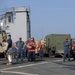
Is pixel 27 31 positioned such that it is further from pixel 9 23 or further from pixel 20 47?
pixel 20 47

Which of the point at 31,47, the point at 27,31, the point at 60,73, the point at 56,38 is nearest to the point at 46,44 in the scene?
the point at 56,38

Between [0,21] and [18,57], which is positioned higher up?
[0,21]

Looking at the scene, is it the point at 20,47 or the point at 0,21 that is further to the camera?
the point at 0,21

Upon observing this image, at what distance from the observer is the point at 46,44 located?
33.8m

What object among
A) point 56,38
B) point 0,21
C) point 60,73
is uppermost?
point 0,21

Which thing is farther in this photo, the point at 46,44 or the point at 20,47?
the point at 46,44

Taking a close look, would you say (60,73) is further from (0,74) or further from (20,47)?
(20,47)

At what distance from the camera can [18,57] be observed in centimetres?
2394

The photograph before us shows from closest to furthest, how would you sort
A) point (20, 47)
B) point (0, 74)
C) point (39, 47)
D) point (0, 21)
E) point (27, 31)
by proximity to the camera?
point (0, 74)
point (20, 47)
point (39, 47)
point (0, 21)
point (27, 31)

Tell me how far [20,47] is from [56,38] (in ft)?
35.4

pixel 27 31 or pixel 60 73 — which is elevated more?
pixel 27 31

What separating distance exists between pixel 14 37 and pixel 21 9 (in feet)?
14.4

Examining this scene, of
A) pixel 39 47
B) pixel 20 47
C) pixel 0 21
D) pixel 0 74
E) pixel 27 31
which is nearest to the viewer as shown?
pixel 0 74

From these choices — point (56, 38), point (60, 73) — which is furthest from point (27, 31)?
point (60, 73)
